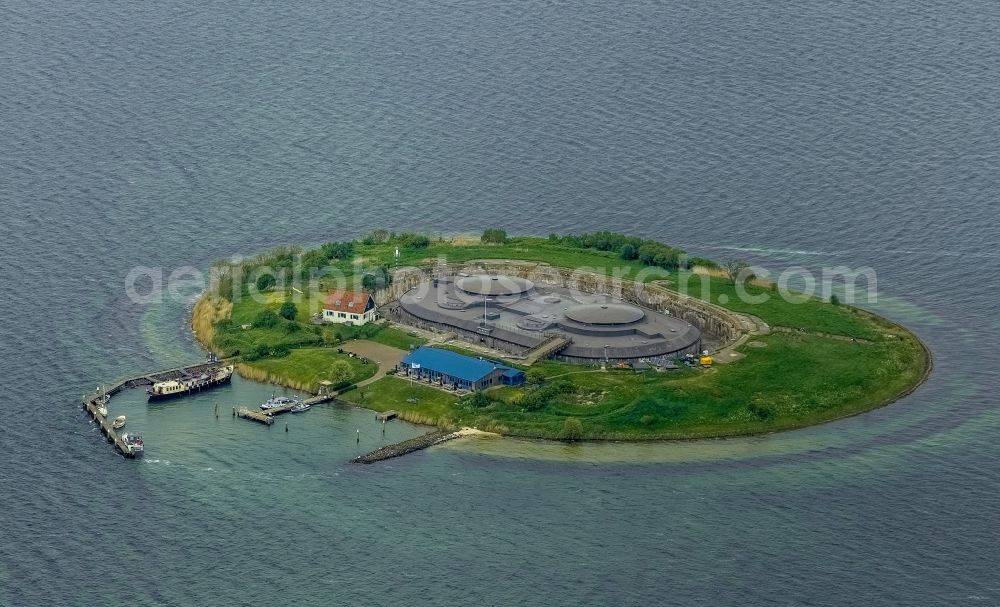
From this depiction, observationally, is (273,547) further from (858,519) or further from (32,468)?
(858,519)

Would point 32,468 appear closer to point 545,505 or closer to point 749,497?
point 545,505

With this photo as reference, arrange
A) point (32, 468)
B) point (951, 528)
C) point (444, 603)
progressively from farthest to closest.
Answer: point (32, 468), point (951, 528), point (444, 603)

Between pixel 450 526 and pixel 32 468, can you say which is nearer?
pixel 450 526

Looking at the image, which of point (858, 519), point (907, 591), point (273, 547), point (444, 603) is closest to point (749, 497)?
point (858, 519)

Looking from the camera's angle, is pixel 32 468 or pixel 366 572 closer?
pixel 366 572

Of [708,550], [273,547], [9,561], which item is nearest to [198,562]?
[273,547]

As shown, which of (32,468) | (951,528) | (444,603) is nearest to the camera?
(444,603)

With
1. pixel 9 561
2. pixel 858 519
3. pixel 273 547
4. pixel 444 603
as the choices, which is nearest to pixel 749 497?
pixel 858 519
